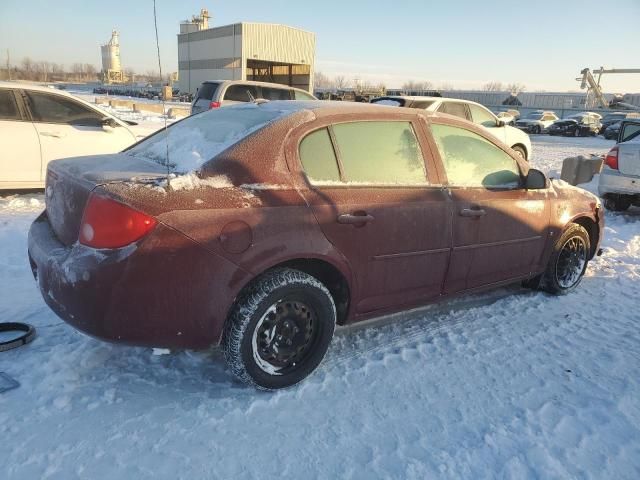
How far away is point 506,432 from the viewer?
2.54 metres

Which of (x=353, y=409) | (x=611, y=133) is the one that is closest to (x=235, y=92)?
(x=353, y=409)

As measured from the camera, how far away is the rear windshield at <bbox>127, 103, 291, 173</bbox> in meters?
2.76

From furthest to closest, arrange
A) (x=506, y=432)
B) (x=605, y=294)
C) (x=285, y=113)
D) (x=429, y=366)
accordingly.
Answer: (x=605, y=294) < (x=429, y=366) < (x=285, y=113) < (x=506, y=432)

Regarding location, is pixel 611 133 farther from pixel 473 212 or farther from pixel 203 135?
pixel 203 135

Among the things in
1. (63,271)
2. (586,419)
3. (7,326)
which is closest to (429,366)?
(586,419)

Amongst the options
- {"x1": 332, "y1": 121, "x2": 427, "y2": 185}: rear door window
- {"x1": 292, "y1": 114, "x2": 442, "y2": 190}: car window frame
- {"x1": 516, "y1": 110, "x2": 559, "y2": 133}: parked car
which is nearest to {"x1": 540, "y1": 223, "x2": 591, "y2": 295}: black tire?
{"x1": 292, "y1": 114, "x2": 442, "y2": 190}: car window frame

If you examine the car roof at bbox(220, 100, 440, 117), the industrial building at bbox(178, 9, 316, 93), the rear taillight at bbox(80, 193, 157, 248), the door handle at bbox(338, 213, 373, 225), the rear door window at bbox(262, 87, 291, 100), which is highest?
the industrial building at bbox(178, 9, 316, 93)

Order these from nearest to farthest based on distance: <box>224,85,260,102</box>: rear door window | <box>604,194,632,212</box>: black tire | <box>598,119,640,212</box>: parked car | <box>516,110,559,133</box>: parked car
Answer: <box>598,119,640,212</box>: parked car, <box>604,194,632,212</box>: black tire, <box>224,85,260,102</box>: rear door window, <box>516,110,559,133</box>: parked car

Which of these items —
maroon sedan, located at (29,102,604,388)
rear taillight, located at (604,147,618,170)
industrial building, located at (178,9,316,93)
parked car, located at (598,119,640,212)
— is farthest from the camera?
Answer: industrial building, located at (178,9,316,93)

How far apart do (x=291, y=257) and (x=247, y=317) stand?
1.31 ft

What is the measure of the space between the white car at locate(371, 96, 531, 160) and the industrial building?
35.0m

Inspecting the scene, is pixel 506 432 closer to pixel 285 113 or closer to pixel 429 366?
pixel 429 366

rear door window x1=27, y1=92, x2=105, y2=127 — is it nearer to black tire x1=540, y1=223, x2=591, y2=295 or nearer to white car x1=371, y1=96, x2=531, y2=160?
white car x1=371, y1=96, x2=531, y2=160

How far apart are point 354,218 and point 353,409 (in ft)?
3.54
